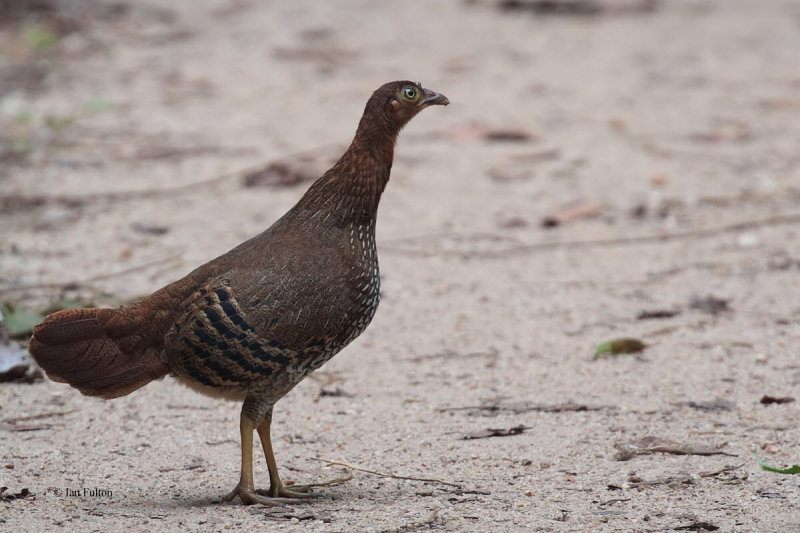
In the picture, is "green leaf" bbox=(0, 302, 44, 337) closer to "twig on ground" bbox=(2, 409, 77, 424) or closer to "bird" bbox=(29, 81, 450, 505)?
"twig on ground" bbox=(2, 409, 77, 424)

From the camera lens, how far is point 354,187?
465 centimetres

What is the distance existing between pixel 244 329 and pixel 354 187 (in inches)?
32.3

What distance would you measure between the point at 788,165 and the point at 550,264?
8.99 feet

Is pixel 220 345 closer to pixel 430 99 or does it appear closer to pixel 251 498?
pixel 251 498

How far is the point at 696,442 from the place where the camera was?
15.5 ft

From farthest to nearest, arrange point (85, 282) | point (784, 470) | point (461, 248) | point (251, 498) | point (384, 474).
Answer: point (461, 248) < point (85, 282) < point (384, 474) < point (251, 498) < point (784, 470)

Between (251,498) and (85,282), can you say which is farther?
(85,282)

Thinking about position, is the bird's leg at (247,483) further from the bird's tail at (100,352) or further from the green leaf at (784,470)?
the green leaf at (784,470)

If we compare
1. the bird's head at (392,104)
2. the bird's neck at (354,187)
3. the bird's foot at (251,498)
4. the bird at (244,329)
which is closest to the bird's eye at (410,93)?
the bird's head at (392,104)

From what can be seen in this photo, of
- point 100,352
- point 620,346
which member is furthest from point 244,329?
point 620,346

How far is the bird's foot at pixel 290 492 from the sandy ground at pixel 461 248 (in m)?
0.10

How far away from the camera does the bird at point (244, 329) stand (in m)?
4.22

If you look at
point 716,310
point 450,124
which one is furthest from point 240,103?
point 716,310

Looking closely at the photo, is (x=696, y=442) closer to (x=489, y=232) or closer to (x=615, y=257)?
(x=615, y=257)
